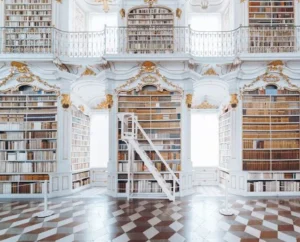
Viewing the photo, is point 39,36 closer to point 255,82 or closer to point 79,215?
point 79,215

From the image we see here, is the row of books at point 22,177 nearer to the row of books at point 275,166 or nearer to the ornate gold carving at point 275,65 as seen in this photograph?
the row of books at point 275,166

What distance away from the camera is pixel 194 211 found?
4641mm

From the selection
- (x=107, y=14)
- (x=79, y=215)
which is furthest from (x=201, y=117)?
(x=79, y=215)

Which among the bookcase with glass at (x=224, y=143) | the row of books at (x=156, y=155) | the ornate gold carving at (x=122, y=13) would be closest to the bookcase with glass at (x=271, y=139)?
the bookcase with glass at (x=224, y=143)

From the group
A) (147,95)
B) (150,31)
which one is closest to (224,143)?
(147,95)

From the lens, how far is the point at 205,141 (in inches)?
314

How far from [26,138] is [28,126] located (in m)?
0.31

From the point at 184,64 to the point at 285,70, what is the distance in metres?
2.63

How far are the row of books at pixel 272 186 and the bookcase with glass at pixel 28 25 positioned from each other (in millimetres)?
6355

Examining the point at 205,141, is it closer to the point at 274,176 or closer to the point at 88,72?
the point at 274,176

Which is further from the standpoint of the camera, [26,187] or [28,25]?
[28,25]

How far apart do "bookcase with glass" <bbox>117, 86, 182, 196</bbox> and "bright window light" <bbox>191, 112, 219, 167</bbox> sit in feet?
6.45

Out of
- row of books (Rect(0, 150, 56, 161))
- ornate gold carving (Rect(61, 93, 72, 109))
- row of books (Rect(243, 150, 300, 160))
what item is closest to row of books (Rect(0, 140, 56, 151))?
row of books (Rect(0, 150, 56, 161))

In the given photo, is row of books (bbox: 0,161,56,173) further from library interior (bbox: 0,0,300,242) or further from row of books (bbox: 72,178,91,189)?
row of books (bbox: 72,178,91,189)
